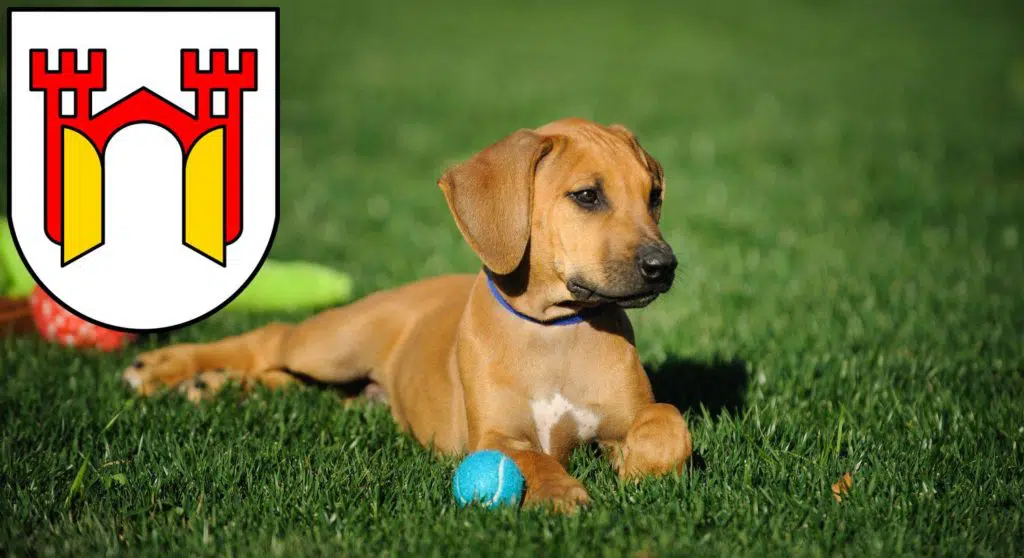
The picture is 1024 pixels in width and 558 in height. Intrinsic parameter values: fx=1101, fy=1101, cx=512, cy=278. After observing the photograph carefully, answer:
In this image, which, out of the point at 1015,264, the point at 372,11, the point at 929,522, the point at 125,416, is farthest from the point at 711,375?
the point at 372,11

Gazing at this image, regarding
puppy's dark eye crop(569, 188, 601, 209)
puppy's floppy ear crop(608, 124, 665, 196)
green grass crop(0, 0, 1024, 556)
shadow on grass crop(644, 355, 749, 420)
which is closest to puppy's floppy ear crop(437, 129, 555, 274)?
puppy's dark eye crop(569, 188, 601, 209)

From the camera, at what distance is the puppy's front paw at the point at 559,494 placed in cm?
405

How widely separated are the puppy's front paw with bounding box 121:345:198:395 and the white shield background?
1.13 ft

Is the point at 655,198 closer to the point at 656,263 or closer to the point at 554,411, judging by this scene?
the point at 656,263

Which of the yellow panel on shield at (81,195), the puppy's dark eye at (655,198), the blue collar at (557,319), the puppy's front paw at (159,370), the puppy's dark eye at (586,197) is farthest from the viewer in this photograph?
the yellow panel on shield at (81,195)

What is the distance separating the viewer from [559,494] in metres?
4.12

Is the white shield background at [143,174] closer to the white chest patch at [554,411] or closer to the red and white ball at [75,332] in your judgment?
the red and white ball at [75,332]

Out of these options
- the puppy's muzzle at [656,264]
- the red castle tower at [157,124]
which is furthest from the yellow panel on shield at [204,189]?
the puppy's muzzle at [656,264]

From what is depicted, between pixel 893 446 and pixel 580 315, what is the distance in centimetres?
152

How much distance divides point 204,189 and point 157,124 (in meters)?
0.67

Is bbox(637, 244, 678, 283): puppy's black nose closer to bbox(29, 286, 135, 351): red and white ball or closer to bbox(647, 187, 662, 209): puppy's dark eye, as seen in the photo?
bbox(647, 187, 662, 209): puppy's dark eye

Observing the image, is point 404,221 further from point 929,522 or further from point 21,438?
point 929,522

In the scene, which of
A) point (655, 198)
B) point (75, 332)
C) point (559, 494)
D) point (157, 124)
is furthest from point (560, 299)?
point (157, 124)

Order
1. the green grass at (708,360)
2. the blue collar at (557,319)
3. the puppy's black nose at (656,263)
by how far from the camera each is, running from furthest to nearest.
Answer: the blue collar at (557,319), the puppy's black nose at (656,263), the green grass at (708,360)
